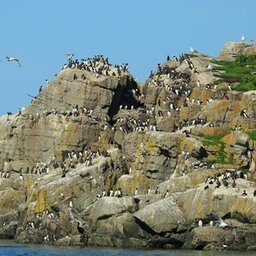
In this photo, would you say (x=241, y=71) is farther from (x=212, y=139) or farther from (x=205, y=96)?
(x=212, y=139)

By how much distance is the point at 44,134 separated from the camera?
114m

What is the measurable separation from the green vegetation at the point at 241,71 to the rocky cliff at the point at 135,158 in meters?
0.17

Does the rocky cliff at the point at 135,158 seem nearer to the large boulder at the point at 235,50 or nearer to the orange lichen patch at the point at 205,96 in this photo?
the orange lichen patch at the point at 205,96

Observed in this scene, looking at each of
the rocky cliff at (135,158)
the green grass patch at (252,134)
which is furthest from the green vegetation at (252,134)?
the rocky cliff at (135,158)

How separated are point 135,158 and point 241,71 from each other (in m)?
31.7

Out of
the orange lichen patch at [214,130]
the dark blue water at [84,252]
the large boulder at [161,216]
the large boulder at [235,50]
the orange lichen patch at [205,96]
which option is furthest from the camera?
the large boulder at [235,50]

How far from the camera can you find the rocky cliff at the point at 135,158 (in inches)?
3511

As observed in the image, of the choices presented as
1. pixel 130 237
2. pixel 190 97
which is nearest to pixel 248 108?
pixel 190 97

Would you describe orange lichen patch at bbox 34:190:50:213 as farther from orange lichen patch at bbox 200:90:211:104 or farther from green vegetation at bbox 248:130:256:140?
orange lichen patch at bbox 200:90:211:104

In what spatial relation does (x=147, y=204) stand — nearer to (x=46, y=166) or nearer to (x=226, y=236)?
(x=226, y=236)

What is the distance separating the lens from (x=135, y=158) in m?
103

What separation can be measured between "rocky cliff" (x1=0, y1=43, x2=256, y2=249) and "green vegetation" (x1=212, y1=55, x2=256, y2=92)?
0.17 metres

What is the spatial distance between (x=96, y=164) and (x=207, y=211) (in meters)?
16.8

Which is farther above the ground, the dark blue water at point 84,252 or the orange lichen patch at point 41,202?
the orange lichen patch at point 41,202
